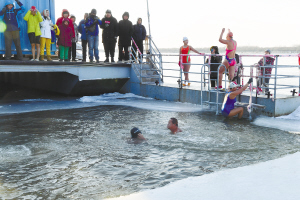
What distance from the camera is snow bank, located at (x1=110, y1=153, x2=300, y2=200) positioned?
445 cm

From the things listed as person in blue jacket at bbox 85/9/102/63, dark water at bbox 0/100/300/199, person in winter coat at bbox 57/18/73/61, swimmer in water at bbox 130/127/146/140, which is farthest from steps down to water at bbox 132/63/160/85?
swimmer in water at bbox 130/127/146/140

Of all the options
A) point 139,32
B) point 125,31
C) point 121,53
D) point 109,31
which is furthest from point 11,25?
point 139,32

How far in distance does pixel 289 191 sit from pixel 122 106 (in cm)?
806

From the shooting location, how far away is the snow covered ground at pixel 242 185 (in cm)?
445

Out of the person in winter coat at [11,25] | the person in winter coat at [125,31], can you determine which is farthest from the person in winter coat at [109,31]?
the person in winter coat at [11,25]

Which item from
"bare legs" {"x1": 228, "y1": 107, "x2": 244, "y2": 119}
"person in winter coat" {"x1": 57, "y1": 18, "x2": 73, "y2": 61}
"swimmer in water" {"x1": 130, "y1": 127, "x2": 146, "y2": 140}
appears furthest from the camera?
"person in winter coat" {"x1": 57, "y1": 18, "x2": 73, "y2": 61}

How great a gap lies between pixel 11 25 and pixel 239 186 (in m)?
10.1

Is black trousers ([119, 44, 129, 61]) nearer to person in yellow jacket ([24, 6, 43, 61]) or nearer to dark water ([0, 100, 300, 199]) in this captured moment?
person in yellow jacket ([24, 6, 43, 61])

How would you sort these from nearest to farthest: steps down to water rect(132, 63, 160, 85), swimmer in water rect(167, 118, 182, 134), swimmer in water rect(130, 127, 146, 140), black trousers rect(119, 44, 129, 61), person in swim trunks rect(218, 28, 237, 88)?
swimmer in water rect(130, 127, 146, 140) < swimmer in water rect(167, 118, 182, 134) < person in swim trunks rect(218, 28, 237, 88) < steps down to water rect(132, 63, 160, 85) < black trousers rect(119, 44, 129, 61)

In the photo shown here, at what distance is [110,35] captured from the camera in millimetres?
13805

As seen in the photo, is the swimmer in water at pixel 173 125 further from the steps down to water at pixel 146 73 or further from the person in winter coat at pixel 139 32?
the person in winter coat at pixel 139 32

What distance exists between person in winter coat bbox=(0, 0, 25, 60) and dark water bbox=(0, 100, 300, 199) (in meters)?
3.52

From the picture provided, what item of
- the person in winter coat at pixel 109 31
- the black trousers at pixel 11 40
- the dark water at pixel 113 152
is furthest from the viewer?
the person in winter coat at pixel 109 31

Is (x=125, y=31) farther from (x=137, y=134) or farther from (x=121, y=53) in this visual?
(x=137, y=134)
